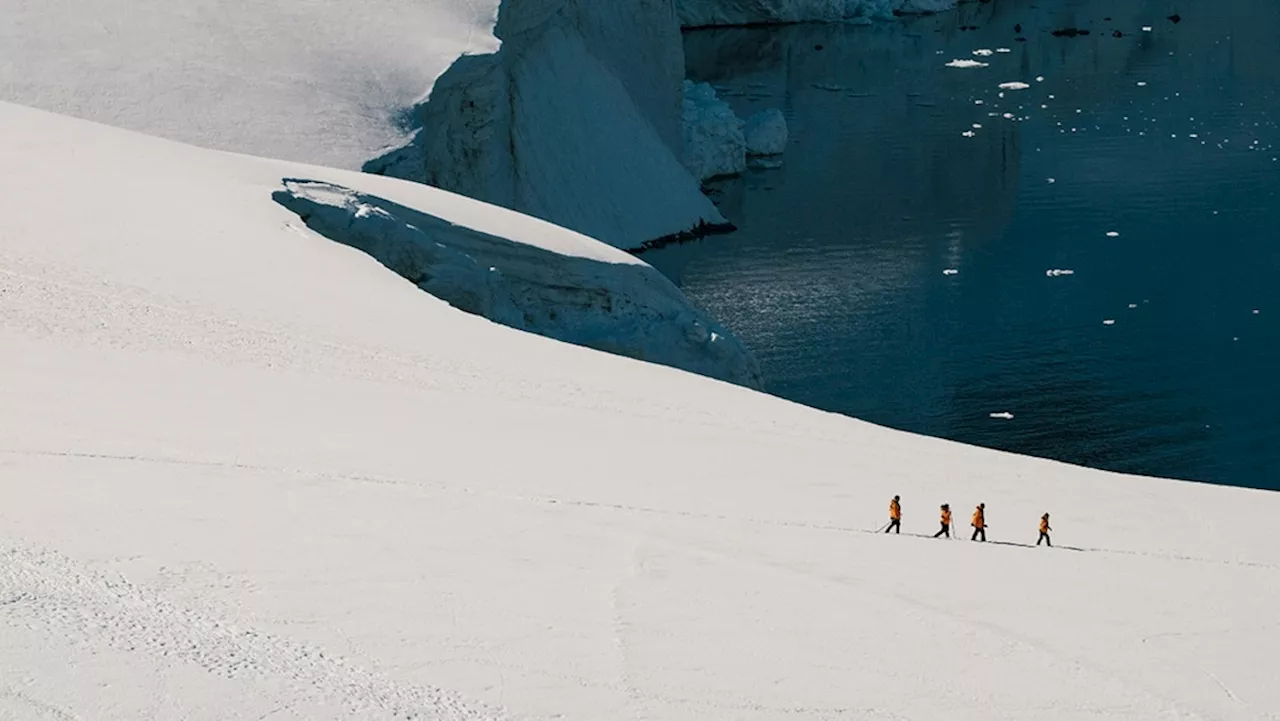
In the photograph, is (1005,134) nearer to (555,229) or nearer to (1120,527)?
(555,229)

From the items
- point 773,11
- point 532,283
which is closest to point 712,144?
point 532,283

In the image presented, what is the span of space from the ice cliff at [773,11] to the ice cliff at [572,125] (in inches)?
1184

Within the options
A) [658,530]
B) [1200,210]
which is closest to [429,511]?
[658,530]

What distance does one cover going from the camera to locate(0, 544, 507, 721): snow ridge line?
7266 mm

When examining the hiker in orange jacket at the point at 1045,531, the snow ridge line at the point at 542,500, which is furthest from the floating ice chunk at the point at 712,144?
the snow ridge line at the point at 542,500

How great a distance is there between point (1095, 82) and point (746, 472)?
4322 cm

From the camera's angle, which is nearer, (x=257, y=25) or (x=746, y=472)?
(x=746, y=472)

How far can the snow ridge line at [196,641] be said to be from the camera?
286 inches

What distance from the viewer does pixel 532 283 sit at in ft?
68.5

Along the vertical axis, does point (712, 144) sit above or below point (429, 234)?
below

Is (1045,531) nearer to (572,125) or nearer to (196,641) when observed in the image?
(196,641)

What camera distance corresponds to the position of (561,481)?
12.0 meters

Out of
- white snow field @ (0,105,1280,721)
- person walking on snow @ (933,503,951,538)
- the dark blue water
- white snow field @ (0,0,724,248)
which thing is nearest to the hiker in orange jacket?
white snow field @ (0,105,1280,721)

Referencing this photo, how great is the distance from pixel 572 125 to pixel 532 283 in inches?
555
